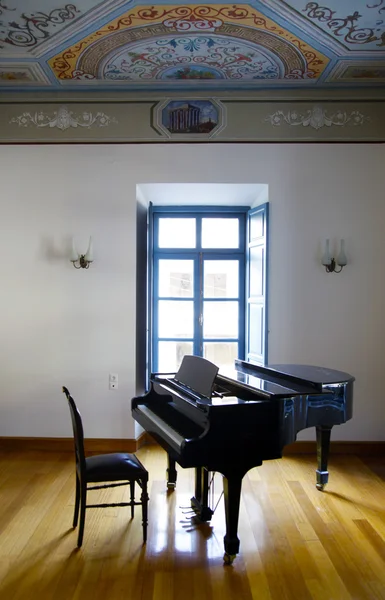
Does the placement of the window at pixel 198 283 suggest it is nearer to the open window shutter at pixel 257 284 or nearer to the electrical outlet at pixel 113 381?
the open window shutter at pixel 257 284

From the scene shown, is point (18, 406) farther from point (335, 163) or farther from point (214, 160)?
point (335, 163)

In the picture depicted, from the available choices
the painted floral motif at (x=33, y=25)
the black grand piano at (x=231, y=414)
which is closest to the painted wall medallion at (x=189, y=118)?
the painted floral motif at (x=33, y=25)

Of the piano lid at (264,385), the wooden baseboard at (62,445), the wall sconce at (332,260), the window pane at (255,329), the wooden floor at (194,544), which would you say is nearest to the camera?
the wooden floor at (194,544)

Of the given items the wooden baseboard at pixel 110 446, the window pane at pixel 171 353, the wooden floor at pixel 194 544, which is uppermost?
the window pane at pixel 171 353

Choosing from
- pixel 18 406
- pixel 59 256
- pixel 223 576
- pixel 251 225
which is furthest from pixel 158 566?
pixel 251 225

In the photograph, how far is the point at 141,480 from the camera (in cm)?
275

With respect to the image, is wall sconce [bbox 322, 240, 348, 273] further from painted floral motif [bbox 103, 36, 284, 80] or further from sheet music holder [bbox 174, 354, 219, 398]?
sheet music holder [bbox 174, 354, 219, 398]

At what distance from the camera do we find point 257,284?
450 centimetres

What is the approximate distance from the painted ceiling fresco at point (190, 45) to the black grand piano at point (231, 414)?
2.44 m

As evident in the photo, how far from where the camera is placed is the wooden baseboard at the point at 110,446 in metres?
4.27

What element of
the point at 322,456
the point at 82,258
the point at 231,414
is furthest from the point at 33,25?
the point at 322,456

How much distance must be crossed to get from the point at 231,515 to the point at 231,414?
596mm

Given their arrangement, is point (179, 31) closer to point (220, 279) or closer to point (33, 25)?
point (33, 25)

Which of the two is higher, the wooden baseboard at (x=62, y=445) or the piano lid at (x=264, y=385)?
the piano lid at (x=264, y=385)
